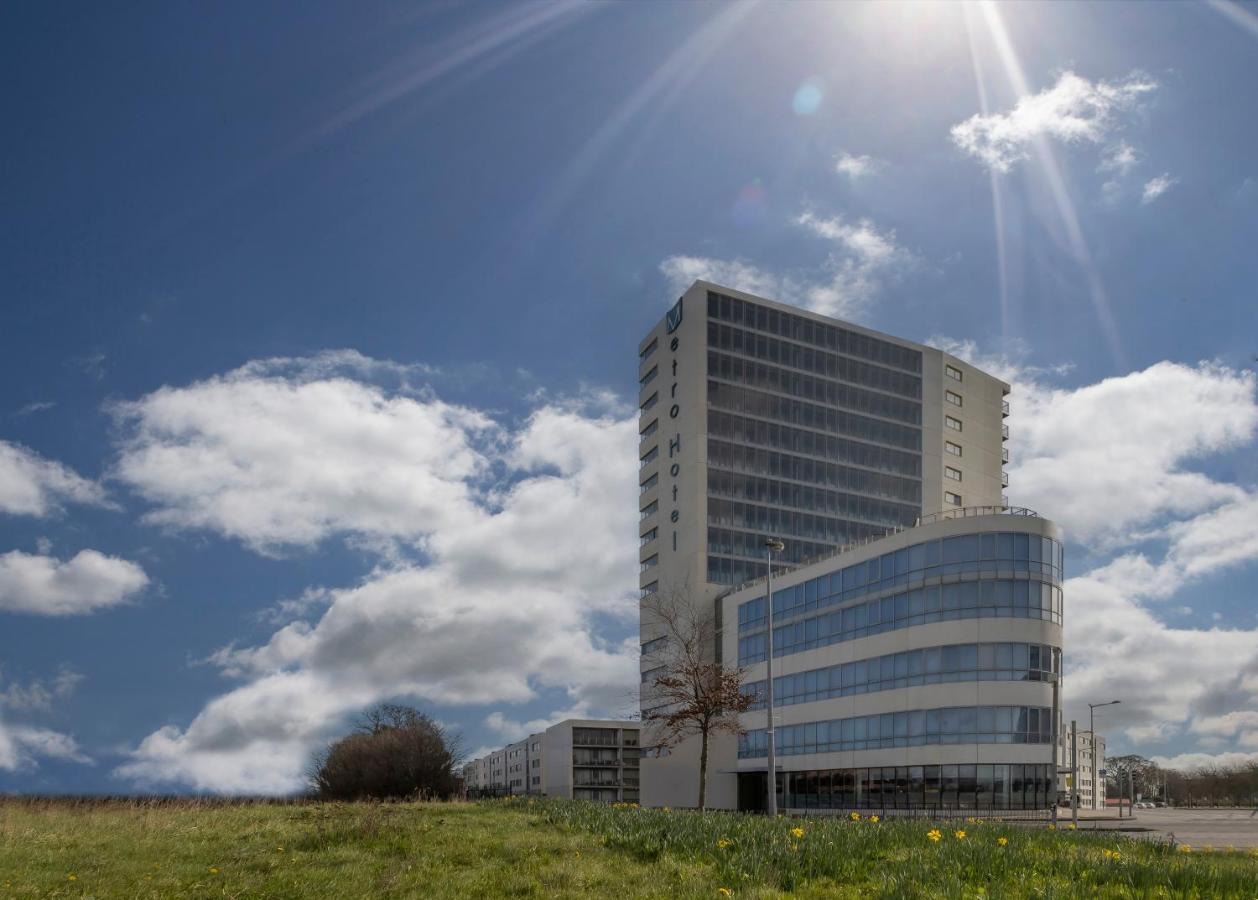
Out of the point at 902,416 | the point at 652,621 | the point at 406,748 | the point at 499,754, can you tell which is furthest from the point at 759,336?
the point at 499,754

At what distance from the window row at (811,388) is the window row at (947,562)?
102 ft

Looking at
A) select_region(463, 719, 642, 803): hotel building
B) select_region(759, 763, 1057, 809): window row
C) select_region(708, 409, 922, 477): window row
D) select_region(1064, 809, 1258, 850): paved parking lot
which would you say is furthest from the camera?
select_region(463, 719, 642, 803): hotel building

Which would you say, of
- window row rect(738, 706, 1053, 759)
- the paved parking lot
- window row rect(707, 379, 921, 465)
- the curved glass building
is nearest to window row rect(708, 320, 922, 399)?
window row rect(707, 379, 921, 465)

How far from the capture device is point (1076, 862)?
14039mm

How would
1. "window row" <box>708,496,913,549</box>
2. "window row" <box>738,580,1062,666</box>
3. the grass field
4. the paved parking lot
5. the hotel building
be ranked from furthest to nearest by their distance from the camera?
the hotel building → "window row" <box>708,496,913,549</box> → "window row" <box>738,580,1062,666</box> → the paved parking lot → the grass field

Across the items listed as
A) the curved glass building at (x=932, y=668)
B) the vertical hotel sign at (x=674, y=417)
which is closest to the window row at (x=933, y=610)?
the curved glass building at (x=932, y=668)

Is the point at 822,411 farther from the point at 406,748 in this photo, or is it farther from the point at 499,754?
the point at 499,754

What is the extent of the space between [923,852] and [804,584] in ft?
186

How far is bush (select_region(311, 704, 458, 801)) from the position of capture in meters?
68.9

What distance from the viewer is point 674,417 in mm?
96125

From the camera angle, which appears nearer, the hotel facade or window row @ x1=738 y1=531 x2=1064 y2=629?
the hotel facade

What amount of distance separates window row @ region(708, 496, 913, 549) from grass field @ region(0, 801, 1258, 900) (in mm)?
68393

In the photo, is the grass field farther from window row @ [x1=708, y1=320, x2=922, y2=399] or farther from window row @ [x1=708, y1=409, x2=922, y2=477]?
window row @ [x1=708, y1=320, x2=922, y2=399]

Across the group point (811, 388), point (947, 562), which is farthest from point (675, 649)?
point (947, 562)
